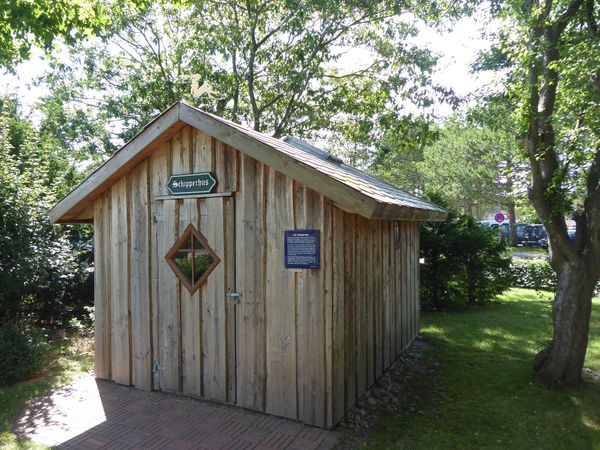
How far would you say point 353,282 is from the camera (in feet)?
15.6

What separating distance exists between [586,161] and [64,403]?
25.7 feet

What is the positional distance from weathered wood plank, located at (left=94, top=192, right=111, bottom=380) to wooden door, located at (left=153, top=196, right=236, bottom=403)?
961 millimetres

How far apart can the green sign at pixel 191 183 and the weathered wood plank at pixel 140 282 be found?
1.80 ft

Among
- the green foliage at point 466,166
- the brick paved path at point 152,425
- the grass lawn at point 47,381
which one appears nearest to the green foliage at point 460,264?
the brick paved path at point 152,425

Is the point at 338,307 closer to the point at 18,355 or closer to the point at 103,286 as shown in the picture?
the point at 103,286

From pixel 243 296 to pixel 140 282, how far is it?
1767 millimetres

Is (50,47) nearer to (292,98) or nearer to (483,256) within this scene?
(292,98)

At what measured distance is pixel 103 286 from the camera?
6012mm

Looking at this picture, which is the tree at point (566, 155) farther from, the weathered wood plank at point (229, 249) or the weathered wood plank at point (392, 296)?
the weathered wood plank at point (229, 249)

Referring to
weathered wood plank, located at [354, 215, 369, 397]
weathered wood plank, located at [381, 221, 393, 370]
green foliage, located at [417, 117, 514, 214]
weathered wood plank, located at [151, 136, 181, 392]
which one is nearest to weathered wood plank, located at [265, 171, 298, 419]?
weathered wood plank, located at [354, 215, 369, 397]

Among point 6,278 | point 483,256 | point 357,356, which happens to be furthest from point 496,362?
point 6,278

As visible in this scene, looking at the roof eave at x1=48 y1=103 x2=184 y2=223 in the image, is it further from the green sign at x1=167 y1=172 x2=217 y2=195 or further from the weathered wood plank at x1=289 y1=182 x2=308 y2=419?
the weathered wood plank at x1=289 y1=182 x2=308 y2=419

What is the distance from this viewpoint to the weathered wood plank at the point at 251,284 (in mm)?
4781

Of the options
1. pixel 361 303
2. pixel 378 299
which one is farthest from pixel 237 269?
pixel 378 299
